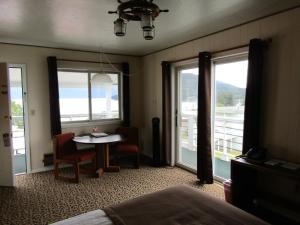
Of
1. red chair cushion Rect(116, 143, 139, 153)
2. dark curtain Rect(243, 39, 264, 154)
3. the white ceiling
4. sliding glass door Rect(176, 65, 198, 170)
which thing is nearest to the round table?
red chair cushion Rect(116, 143, 139, 153)

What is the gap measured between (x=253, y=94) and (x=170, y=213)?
6.27 ft

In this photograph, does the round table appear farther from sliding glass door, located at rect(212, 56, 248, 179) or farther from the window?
sliding glass door, located at rect(212, 56, 248, 179)

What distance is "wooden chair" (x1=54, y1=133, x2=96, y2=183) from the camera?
3.76 m

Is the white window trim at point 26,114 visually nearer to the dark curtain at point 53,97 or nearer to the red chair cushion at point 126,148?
the dark curtain at point 53,97

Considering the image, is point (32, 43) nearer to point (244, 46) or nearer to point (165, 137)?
point (165, 137)

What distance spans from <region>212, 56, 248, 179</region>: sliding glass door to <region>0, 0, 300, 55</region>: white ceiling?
60 centimetres

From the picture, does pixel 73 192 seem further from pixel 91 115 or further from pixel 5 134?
pixel 91 115

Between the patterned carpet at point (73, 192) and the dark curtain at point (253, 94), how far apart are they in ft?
3.26

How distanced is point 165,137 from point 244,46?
233 centimetres

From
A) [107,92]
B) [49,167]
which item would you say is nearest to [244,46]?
[107,92]

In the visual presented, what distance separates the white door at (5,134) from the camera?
11.6ft

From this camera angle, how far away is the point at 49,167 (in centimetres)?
446

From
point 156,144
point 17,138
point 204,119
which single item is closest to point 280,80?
point 204,119

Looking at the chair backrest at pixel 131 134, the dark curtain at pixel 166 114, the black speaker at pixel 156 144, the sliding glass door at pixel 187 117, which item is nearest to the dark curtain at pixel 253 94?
the sliding glass door at pixel 187 117
